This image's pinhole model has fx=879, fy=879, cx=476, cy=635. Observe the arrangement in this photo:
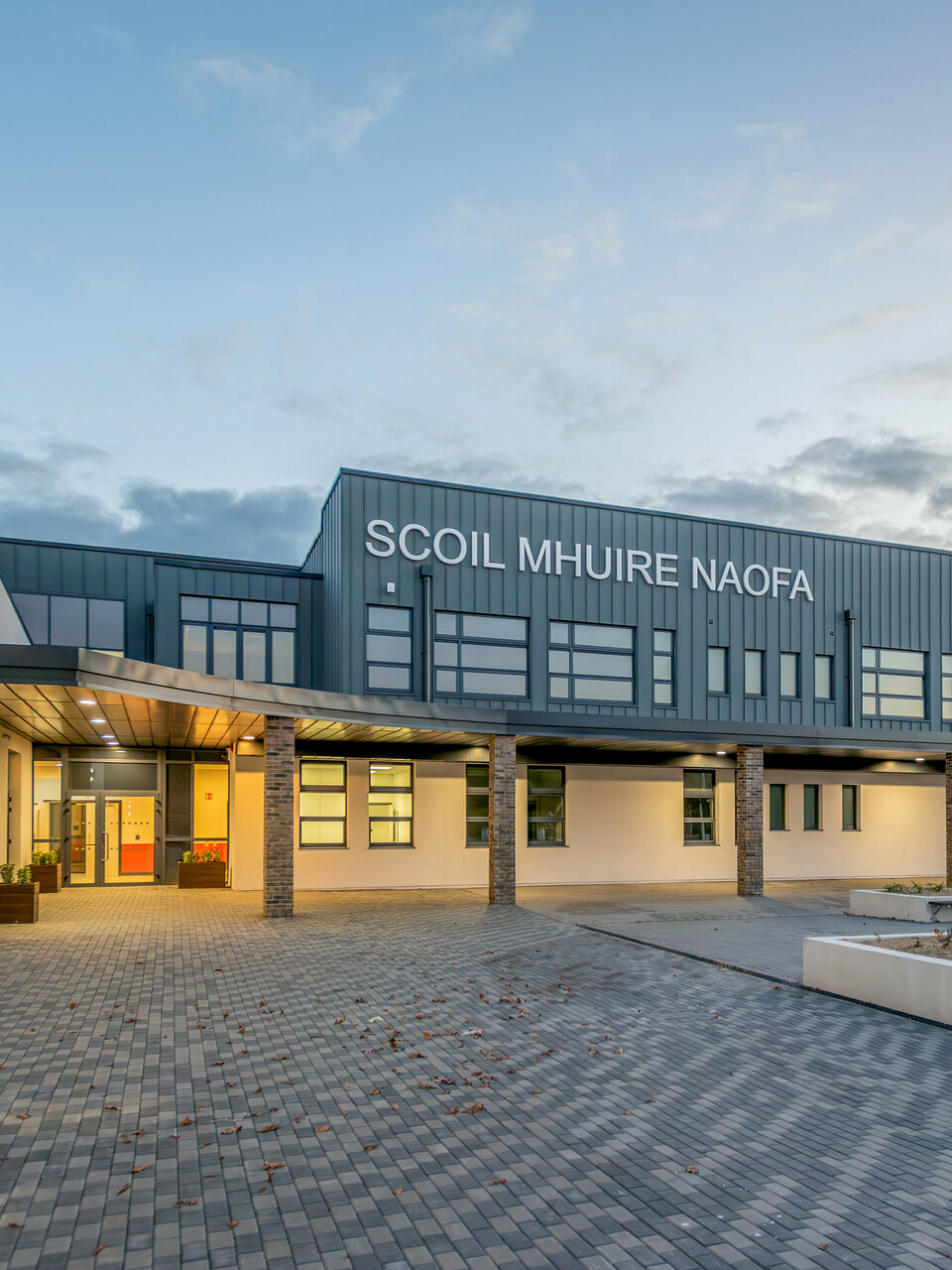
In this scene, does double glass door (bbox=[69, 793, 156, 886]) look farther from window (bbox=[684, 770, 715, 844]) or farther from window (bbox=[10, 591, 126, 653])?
window (bbox=[684, 770, 715, 844])

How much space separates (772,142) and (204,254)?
14.7 metres

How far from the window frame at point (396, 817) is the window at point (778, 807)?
34.3ft

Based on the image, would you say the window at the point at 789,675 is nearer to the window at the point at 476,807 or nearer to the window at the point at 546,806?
the window at the point at 546,806

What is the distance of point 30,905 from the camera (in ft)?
47.8

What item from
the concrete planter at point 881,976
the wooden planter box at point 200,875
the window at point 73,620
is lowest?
the wooden planter box at point 200,875

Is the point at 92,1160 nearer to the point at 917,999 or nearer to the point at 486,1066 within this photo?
the point at 486,1066

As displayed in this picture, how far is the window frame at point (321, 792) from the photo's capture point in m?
19.8

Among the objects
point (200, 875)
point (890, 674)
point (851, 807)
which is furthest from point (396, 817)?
point (890, 674)

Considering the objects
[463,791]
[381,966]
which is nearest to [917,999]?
[381,966]

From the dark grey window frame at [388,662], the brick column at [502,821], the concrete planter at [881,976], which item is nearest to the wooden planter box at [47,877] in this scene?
the dark grey window frame at [388,662]

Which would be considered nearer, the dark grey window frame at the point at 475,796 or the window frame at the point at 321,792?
the window frame at the point at 321,792

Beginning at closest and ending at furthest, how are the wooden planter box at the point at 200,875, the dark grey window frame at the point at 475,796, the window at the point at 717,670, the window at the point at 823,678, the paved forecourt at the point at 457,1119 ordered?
1. the paved forecourt at the point at 457,1119
2. the wooden planter box at the point at 200,875
3. the dark grey window frame at the point at 475,796
4. the window at the point at 717,670
5. the window at the point at 823,678

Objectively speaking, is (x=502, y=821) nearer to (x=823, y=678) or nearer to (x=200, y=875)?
(x=200, y=875)

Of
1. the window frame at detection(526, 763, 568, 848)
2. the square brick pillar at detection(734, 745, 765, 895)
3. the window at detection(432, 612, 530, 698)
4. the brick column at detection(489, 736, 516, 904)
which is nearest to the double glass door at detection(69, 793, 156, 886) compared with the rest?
the window at detection(432, 612, 530, 698)
